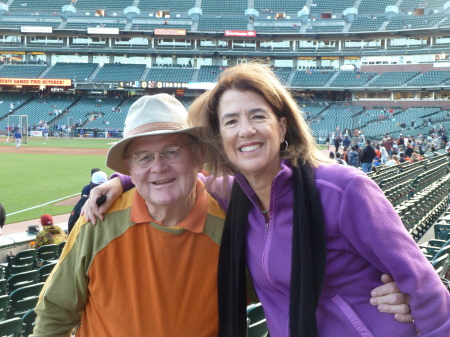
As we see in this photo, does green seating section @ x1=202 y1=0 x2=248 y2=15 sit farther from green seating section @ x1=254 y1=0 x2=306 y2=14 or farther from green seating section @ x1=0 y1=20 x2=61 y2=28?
green seating section @ x1=0 y1=20 x2=61 y2=28

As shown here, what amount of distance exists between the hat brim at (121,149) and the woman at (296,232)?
123 mm

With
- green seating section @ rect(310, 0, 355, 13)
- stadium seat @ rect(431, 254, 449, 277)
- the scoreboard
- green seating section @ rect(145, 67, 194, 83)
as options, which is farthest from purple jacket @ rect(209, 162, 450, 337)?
green seating section @ rect(310, 0, 355, 13)

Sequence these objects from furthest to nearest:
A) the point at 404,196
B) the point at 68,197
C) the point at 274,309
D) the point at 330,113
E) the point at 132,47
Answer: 1. the point at 132,47
2. the point at 330,113
3. the point at 68,197
4. the point at 404,196
5. the point at 274,309

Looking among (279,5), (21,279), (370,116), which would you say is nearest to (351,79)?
(370,116)

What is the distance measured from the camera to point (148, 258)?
233 centimetres

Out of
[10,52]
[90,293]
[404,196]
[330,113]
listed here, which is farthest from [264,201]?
[10,52]

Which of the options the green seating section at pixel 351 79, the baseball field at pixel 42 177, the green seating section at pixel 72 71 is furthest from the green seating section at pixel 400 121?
the green seating section at pixel 72 71

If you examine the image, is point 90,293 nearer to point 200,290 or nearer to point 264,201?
point 200,290

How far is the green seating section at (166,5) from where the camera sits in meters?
67.6

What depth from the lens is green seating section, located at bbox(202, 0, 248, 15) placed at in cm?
6841

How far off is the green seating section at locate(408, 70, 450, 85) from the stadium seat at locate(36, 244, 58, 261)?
173 feet

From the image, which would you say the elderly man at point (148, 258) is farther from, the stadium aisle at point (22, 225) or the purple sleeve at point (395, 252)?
the stadium aisle at point (22, 225)

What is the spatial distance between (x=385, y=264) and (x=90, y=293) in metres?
1.43

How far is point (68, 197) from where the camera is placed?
17.7 metres
